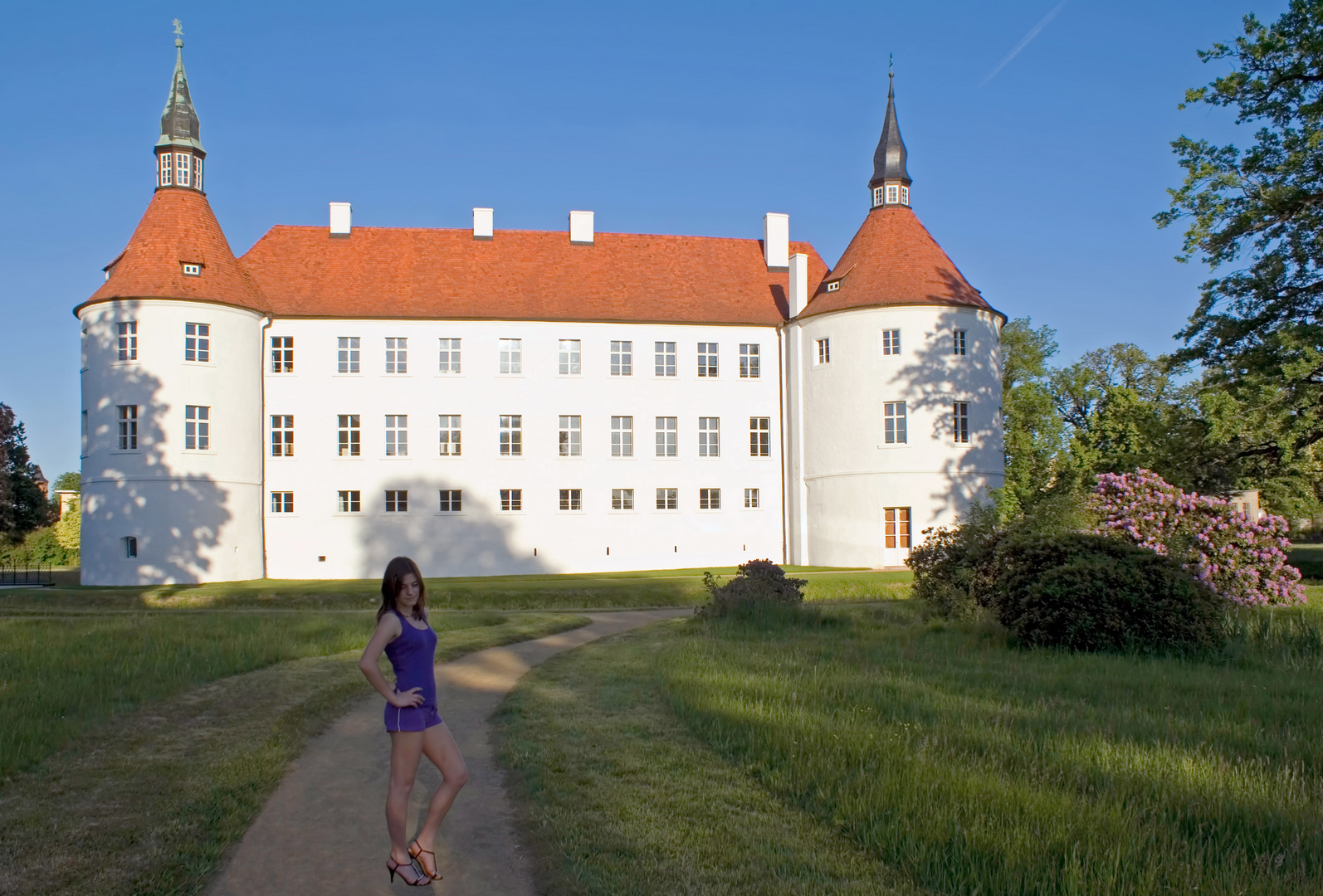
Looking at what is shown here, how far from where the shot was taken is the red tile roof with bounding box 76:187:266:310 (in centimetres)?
3697

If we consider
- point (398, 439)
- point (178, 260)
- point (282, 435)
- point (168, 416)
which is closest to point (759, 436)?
point (398, 439)

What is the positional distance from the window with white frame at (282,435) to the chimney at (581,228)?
46.0ft

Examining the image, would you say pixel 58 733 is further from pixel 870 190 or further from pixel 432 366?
pixel 870 190

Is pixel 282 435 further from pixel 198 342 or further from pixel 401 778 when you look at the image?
pixel 401 778

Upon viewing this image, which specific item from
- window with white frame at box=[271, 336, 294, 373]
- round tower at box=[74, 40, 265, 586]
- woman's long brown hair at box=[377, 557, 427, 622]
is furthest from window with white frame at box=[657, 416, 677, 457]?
woman's long brown hair at box=[377, 557, 427, 622]

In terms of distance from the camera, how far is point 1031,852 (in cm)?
555

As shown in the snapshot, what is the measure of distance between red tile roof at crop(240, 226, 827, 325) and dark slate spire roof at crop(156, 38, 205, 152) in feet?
15.4

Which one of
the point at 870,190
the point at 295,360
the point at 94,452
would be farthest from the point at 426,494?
the point at 870,190

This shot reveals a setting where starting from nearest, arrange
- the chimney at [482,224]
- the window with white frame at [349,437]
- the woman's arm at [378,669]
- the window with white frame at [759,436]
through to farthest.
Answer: the woman's arm at [378,669] → the window with white frame at [349,437] → the window with white frame at [759,436] → the chimney at [482,224]

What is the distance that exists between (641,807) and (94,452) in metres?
35.8

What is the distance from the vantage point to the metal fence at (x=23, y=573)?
4512 centimetres

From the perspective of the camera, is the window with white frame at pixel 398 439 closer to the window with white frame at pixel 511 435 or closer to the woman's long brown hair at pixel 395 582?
the window with white frame at pixel 511 435

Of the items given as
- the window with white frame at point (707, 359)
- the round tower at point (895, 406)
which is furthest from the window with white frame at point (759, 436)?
the window with white frame at point (707, 359)

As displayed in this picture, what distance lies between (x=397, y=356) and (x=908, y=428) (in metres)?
19.5
